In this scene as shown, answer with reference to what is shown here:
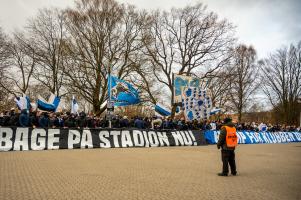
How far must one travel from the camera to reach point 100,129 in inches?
772

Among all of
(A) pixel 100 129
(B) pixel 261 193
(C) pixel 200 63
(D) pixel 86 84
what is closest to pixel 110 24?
(D) pixel 86 84

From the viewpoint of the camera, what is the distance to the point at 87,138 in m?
19.1

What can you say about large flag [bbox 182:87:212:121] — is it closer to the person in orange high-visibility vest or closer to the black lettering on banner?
the black lettering on banner

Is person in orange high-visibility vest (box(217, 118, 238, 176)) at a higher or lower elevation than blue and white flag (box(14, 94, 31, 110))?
lower

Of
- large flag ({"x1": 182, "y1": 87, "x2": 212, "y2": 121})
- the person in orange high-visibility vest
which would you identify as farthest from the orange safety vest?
large flag ({"x1": 182, "y1": 87, "x2": 212, "y2": 121})

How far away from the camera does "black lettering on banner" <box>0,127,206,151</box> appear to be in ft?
55.0

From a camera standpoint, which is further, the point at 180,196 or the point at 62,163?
the point at 62,163

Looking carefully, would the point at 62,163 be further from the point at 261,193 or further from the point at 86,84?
the point at 86,84

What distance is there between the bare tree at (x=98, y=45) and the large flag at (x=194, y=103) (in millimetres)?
11477

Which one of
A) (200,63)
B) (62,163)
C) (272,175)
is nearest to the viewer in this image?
(272,175)

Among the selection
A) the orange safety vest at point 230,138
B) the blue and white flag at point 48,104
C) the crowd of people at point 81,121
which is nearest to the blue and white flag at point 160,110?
the crowd of people at point 81,121

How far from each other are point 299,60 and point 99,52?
1219 inches

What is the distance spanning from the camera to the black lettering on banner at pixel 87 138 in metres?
16.8

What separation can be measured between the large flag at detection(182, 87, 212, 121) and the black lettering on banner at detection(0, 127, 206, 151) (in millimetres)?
1305
